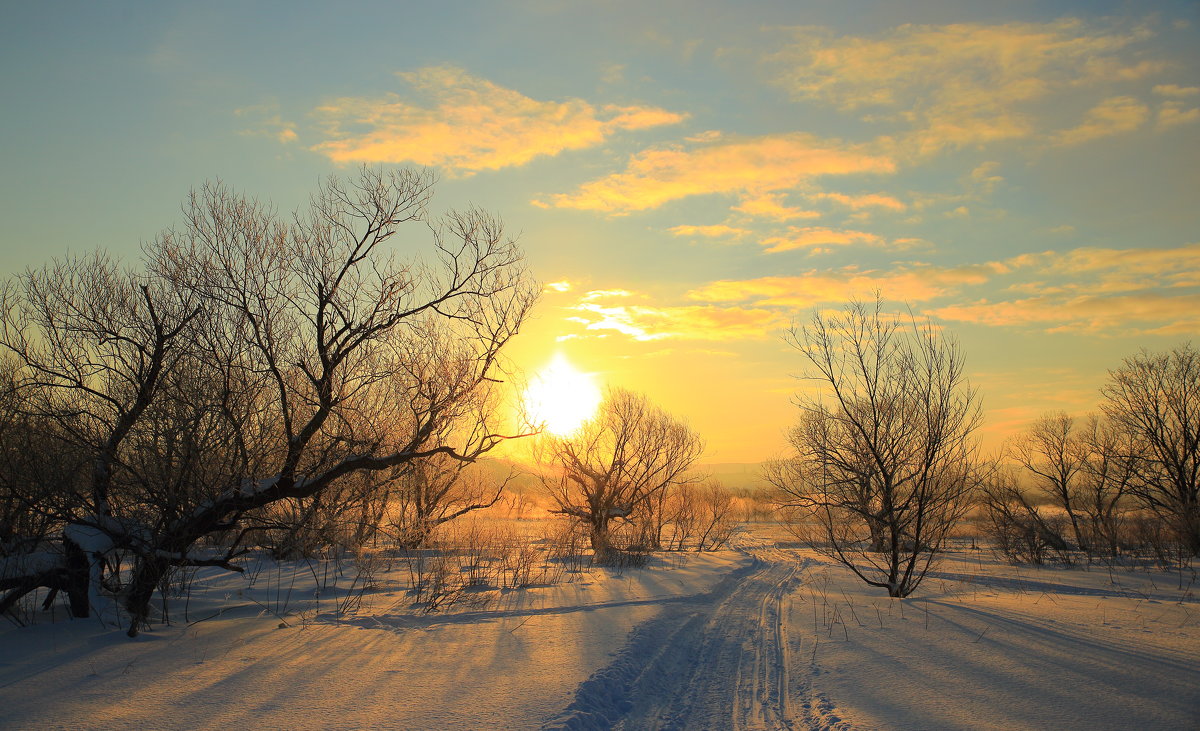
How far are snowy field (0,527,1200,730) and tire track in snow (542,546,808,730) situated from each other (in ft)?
0.09

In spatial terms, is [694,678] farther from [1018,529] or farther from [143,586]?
[1018,529]

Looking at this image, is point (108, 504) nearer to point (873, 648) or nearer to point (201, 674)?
point (201, 674)

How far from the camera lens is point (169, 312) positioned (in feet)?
28.1

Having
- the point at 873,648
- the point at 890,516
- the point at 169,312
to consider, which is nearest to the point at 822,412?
the point at 890,516

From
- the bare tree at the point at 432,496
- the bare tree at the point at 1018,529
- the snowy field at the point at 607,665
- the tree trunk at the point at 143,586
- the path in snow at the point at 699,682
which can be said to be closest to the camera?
the snowy field at the point at 607,665

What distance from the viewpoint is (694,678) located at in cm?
647

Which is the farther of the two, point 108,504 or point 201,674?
point 108,504

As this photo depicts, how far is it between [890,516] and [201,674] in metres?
11.3

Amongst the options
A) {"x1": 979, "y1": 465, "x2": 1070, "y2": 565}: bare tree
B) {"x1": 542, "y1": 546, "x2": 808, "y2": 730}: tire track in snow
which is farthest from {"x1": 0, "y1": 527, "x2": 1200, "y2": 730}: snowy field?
{"x1": 979, "y1": 465, "x2": 1070, "y2": 565}: bare tree

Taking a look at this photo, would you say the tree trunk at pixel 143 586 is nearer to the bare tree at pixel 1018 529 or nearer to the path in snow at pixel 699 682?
the path in snow at pixel 699 682

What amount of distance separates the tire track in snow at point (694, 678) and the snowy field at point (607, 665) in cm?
3

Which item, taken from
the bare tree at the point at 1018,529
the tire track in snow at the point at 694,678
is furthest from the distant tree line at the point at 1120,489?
the tire track in snow at the point at 694,678

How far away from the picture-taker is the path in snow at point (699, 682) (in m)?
5.20

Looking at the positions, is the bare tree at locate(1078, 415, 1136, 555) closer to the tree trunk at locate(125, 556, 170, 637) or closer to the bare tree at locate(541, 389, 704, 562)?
the bare tree at locate(541, 389, 704, 562)
